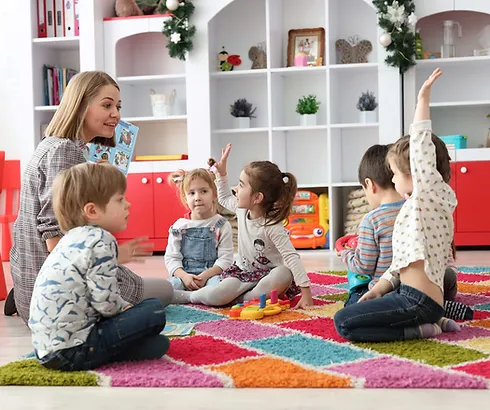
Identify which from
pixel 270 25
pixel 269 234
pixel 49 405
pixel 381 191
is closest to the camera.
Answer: pixel 49 405

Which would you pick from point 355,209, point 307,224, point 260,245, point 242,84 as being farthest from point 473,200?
point 260,245

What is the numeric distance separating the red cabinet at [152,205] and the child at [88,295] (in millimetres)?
3171

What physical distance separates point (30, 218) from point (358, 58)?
10.6ft

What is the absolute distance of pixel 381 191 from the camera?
8.63 ft

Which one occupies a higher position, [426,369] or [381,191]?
[381,191]

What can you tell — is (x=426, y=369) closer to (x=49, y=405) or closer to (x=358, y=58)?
(x=49, y=405)

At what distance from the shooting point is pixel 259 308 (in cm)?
274

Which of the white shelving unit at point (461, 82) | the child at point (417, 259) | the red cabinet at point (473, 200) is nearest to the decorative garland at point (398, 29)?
the white shelving unit at point (461, 82)

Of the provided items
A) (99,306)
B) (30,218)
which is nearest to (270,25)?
(30,218)

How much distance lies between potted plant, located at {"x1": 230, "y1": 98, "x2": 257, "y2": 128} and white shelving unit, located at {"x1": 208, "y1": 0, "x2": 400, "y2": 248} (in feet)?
0.25

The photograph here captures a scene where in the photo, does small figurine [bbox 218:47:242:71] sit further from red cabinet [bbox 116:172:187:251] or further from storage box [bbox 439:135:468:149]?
storage box [bbox 439:135:468:149]

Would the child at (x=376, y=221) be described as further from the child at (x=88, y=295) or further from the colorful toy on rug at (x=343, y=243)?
the child at (x=88, y=295)

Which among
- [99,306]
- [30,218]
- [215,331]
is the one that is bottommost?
[215,331]

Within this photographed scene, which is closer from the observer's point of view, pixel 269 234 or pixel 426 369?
pixel 426 369
